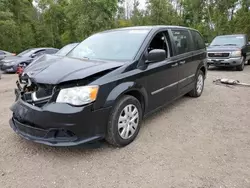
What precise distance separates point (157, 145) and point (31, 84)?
192 cm

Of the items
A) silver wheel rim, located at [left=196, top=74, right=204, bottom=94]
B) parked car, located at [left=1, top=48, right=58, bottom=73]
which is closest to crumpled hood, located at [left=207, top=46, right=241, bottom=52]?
silver wheel rim, located at [left=196, top=74, right=204, bottom=94]

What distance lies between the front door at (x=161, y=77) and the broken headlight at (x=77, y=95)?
1.08 m

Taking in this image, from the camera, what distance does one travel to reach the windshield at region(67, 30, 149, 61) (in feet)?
11.3

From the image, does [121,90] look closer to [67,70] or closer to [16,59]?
[67,70]

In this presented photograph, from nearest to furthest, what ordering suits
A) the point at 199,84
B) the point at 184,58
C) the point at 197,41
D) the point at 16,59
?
the point at 184,58 < the point at 197,41 < the point at 199,84 < the point at 16,59

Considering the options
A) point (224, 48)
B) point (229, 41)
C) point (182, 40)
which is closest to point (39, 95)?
point (182, 40)

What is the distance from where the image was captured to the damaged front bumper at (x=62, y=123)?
102 inches

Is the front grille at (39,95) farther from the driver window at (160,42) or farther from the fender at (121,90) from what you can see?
the driver window at (160,42)

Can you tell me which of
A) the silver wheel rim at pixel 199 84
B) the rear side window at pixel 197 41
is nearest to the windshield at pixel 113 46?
the rear side window at pixel 197 41

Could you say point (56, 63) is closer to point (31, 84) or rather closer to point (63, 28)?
point (31, 84)

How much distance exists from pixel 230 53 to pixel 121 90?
8.16 metres

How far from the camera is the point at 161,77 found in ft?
12.5

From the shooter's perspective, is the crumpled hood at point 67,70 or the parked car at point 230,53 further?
the parked car at point 230,53

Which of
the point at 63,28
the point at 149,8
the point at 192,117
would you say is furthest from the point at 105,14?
the point at 192,117
